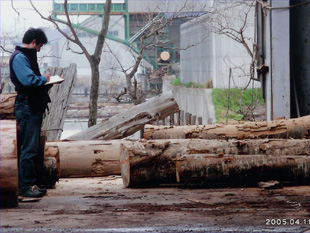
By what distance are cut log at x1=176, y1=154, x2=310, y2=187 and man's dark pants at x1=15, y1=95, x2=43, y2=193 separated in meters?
1.89

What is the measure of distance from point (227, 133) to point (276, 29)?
2.82 metres

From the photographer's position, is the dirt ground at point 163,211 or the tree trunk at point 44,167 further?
the tree trunk at point 44,167

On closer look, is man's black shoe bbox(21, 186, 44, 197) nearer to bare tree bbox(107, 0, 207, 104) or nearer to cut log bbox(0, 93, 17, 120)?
cut log bbox(0, 93, 17, 120)

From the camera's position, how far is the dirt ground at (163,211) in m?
5.47

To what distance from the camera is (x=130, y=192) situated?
7.82 meters

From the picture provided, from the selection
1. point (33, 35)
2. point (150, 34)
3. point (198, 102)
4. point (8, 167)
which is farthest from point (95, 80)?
point (8, 167)

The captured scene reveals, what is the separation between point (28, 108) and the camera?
24.4ft

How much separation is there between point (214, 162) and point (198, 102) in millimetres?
16089

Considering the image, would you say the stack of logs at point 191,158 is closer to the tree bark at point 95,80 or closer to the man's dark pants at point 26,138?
the man's dark pants at point 26,138

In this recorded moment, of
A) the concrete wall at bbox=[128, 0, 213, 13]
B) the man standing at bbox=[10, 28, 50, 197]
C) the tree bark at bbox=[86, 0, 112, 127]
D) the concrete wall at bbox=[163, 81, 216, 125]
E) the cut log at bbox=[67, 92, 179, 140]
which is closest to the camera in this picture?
the man standing at bbox=[10, 28, 50, 197]

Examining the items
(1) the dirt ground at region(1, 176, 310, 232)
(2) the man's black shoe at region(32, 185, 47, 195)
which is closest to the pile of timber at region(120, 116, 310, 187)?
(1) the dirt ground at region(1, 176, 310, 232)

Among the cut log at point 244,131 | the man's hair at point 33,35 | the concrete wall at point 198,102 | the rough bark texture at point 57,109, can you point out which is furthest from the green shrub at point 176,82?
the man's hair at point 33,35

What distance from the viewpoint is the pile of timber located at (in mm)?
7793

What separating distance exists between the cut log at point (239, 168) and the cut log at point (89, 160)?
5.99 feet
